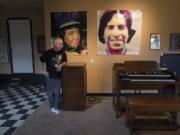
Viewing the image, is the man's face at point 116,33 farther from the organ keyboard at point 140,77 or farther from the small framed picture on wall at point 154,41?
the organ keyboard at point 140,77

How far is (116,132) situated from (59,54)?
5.77 feet

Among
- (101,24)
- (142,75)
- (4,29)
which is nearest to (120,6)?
(101,24)

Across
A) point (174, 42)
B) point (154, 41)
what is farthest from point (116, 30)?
point (174, 42)

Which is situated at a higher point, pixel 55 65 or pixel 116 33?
pixel 116 33

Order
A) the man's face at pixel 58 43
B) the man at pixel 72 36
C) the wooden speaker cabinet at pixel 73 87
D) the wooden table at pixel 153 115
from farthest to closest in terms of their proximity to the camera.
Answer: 1. the man at pixel 72 36
2. the wooden speaker cabinet at pixel 73 87
3. the man's face at pixel 58 43
4. the wooden table at pixel 153 115

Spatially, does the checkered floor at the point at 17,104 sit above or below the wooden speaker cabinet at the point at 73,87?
below

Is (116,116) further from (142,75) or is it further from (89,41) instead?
(89,41)

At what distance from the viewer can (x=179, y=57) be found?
14.8 feet

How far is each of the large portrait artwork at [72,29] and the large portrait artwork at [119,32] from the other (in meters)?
0.38

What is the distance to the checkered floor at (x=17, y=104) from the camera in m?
3.27

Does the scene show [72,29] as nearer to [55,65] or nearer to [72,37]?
[72,37]

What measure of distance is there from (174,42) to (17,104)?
12.9 ft

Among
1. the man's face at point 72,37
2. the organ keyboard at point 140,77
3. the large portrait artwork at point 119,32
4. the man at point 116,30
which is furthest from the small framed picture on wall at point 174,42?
the man's face at point 72,37

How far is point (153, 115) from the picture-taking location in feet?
11.3
